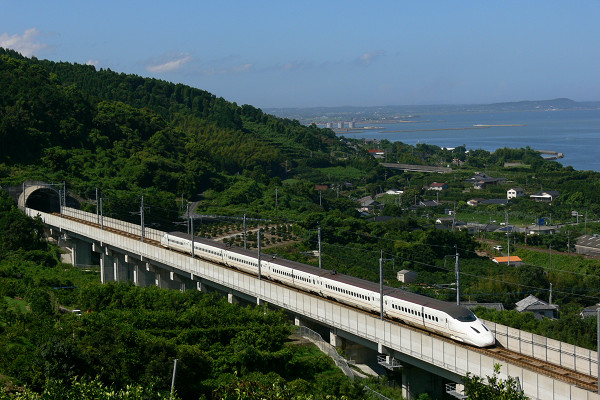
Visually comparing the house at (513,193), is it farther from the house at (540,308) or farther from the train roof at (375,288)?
the train roof at (375,288)

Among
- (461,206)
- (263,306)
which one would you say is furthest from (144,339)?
(461,206)

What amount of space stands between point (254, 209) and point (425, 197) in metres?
33.6

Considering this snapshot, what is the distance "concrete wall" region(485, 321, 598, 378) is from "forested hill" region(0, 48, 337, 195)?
51.1 metres

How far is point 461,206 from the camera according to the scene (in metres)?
92.9

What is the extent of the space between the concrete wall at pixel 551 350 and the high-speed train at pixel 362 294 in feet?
2.93

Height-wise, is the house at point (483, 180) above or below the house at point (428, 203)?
above

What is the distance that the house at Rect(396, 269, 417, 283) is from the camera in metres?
52.1

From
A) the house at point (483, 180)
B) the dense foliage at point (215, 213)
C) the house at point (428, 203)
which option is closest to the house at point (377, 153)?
the dense foliage at point (215, 213)

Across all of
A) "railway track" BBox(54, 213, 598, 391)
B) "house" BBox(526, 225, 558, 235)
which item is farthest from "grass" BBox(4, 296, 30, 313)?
"house" BBox(526, 225, 558, 235)

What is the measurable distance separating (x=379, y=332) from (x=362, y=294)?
356 centimetres

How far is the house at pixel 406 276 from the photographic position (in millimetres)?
52094

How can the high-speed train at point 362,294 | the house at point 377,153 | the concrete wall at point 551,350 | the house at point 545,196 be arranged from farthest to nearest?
the house at point 377,153 → the house at point 545,196 → the high-speed train at point 362,294 → the concrete wall at point 551,350

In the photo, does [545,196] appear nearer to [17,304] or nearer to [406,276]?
[406,276]

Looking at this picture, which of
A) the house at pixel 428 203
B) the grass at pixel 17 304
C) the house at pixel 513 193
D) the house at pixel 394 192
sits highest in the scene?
the grass at pixel 17 304
